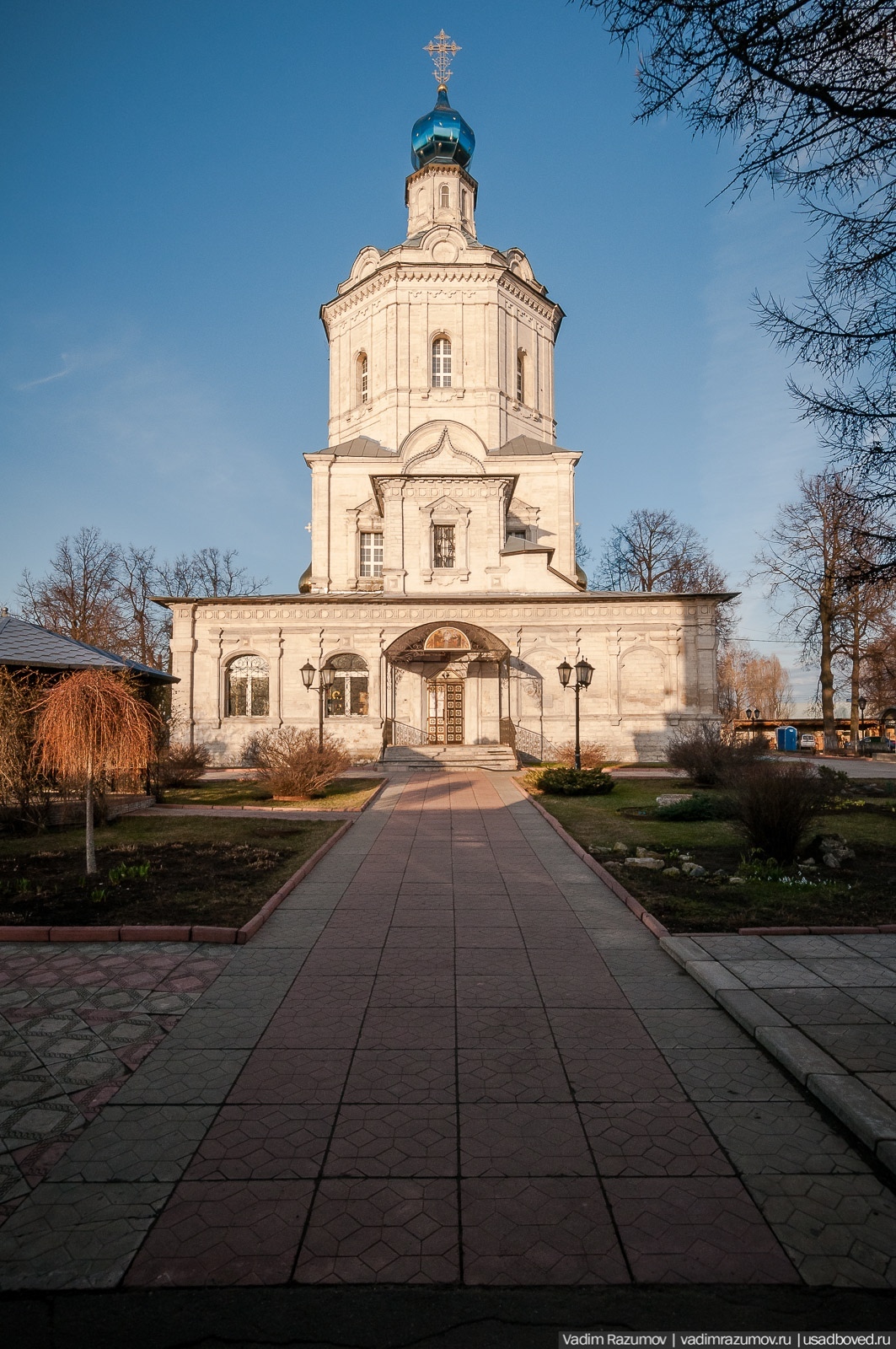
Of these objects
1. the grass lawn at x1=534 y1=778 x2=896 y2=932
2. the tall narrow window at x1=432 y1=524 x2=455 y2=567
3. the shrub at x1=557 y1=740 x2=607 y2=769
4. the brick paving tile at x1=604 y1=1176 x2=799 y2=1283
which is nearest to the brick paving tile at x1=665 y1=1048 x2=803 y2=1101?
the brick paving tile at x1=604 y1=1176 x2=799 y2=1283

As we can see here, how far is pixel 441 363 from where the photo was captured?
3347 centimetres

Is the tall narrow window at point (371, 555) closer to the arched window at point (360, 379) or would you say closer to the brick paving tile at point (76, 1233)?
the arched window at point (360, 379)

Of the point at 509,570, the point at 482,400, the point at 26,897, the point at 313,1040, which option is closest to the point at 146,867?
the point at 26,897

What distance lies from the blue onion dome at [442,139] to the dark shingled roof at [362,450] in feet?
50.8

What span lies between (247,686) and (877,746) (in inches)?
1194

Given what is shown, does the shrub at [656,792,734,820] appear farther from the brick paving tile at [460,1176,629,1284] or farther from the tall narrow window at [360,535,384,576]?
the tall narrow window at [360,535,384,576]

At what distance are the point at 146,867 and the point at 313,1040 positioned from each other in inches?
206

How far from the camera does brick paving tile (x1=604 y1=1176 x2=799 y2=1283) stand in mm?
2750

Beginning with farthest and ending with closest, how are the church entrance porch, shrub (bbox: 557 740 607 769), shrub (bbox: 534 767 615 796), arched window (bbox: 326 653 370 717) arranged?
arched window (bbox: 326 653 370 717), the church entrance porch, shrub (bbox: 557 740 607 769), shrub (bbox: 534 767 615 796)

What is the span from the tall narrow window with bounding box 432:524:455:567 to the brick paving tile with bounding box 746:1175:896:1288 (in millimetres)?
26944

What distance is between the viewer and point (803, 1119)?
3.77 meters

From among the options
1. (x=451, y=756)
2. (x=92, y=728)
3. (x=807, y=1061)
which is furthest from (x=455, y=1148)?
(x=451, y=756)

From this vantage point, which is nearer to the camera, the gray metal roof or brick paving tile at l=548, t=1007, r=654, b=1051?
brick paving tile at l=548, t=1007, r=654, b=1051

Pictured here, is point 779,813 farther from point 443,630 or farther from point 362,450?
point 362,450
